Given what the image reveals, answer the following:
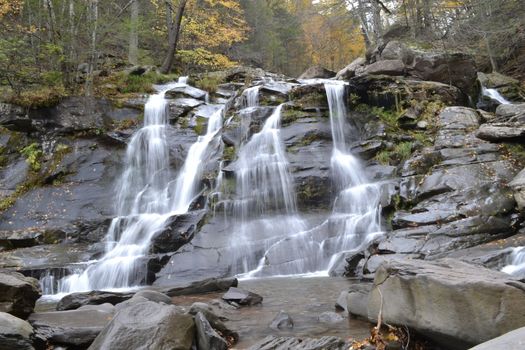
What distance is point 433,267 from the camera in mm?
4461

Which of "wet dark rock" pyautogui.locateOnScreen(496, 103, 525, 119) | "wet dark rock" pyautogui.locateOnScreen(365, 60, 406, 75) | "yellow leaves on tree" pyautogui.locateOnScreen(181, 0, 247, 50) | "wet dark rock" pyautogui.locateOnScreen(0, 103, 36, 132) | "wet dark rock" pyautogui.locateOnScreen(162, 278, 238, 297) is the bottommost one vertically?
"wet dark rock" pyautogui.locateOnScreen(162, 278, 238, 297)

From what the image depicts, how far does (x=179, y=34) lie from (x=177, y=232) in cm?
1537

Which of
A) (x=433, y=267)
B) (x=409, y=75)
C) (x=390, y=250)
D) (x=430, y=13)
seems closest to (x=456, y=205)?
(x=390, y=250)

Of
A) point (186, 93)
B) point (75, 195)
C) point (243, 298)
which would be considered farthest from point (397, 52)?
point (243, 298)

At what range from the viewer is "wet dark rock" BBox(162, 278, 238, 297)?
305 inches

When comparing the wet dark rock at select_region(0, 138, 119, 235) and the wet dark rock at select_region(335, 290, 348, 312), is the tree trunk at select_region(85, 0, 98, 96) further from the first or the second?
the wet dark rock at select_region(335, 290, 348, 312)

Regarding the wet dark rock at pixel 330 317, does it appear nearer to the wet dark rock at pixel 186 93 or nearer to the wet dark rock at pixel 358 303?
the wet dark rock at pixel 358 303

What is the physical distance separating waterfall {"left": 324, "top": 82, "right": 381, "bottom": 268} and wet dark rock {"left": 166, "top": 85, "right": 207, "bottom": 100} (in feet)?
18.3

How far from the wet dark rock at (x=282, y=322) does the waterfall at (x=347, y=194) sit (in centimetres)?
406

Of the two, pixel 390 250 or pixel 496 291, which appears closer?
pixel 496 291

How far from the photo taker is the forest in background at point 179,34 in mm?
15383

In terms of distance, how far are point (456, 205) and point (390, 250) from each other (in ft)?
6.19

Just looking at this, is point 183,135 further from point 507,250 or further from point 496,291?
point 496,291

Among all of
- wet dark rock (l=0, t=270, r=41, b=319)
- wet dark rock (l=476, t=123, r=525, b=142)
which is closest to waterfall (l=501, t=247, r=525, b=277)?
wet dark rock (l=476, t=123, r=525, b=142)
